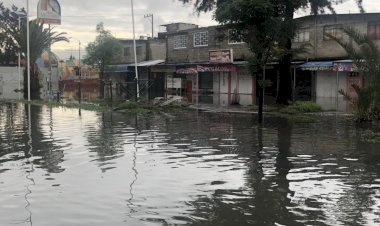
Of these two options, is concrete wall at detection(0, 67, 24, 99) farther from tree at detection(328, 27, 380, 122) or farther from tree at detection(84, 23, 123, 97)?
tree at detection(328, 27, 380, 122)

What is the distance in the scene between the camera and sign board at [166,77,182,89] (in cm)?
4150

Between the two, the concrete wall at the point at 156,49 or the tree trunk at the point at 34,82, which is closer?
the tree trunk at the point at 34,82

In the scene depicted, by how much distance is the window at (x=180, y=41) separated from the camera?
139 feet

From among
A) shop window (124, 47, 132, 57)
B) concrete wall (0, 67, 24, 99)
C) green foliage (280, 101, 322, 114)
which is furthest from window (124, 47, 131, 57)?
green foliage (280, 101, 322, 114)

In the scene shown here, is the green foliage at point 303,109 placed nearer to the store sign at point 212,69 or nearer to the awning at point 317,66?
the awning at point 317,66

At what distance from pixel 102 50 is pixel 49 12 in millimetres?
8341

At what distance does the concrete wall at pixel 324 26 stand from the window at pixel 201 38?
9867 millimetres

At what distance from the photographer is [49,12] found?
121 feet

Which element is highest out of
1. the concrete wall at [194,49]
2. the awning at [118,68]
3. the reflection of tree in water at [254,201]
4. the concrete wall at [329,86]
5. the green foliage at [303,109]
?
the concrete wall at [194,49]

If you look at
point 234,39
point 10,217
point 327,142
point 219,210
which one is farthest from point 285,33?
point 10,217

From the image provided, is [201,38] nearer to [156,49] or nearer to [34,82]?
[156,49]

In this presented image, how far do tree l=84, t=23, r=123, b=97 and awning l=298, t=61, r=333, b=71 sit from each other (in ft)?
69.4

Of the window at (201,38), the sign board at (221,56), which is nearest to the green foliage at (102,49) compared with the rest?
the window at (201,38)

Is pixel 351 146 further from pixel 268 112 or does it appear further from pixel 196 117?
pixel 268 112
